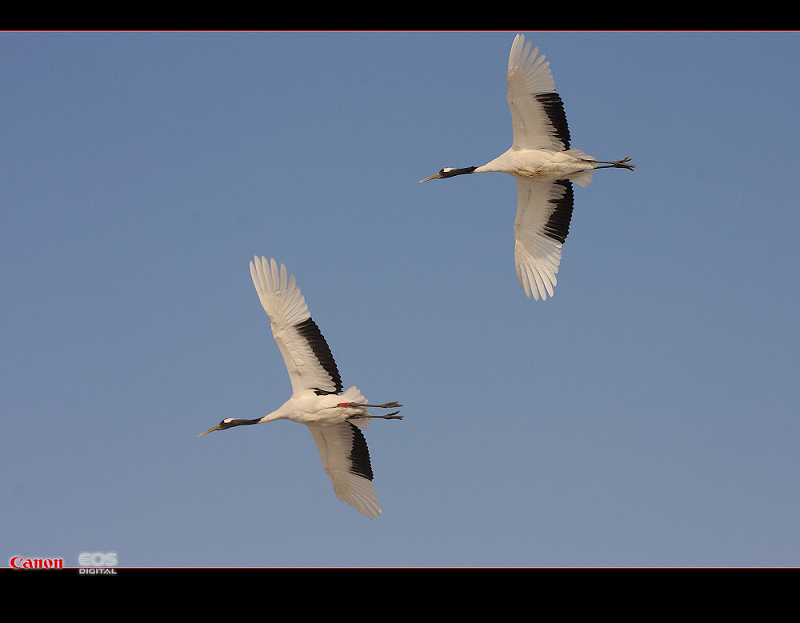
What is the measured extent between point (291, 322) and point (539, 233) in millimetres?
7197

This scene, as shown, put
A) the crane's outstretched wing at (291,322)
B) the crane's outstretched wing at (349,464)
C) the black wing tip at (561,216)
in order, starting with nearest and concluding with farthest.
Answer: the crane's outstretched wing at (291,322)
the crane's outstretched wing at (349,464)
the black wing tip at (561,216)

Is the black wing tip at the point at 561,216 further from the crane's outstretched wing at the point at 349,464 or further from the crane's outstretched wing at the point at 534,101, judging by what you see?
the crane's outstretched wing at the point at 349,464

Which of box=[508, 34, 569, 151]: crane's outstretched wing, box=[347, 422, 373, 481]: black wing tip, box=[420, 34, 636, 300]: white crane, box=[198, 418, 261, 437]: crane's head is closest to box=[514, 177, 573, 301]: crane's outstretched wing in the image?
box=[420, 34, 636, 300]: white crane

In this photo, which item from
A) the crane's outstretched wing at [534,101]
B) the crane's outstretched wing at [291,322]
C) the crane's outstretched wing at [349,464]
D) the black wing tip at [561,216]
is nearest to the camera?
the crane's outstretched wing at [291,322]

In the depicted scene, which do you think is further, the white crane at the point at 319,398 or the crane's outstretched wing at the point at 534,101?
the crane's outstretched wing at the point at 534,101

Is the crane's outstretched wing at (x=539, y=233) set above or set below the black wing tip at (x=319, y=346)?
above

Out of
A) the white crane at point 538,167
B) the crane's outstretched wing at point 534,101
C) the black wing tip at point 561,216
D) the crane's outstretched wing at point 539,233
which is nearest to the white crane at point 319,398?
the crane's outstretched wing at point 539,233

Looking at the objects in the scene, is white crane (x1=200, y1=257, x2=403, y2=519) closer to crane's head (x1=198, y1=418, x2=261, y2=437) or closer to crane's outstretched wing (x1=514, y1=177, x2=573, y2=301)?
crane's head (x1=198, y1=418, x2=261, y2=437)

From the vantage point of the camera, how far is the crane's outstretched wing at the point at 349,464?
20.1 m

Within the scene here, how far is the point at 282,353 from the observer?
19219 millimetres

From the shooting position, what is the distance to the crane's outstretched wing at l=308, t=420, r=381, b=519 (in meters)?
20.1

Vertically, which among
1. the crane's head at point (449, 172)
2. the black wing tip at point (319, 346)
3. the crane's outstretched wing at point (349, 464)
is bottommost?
the crane's outstretched wing at point (349, 464)

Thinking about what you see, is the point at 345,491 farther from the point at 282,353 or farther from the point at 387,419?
the point at 282,353

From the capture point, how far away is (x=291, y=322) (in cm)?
1897
